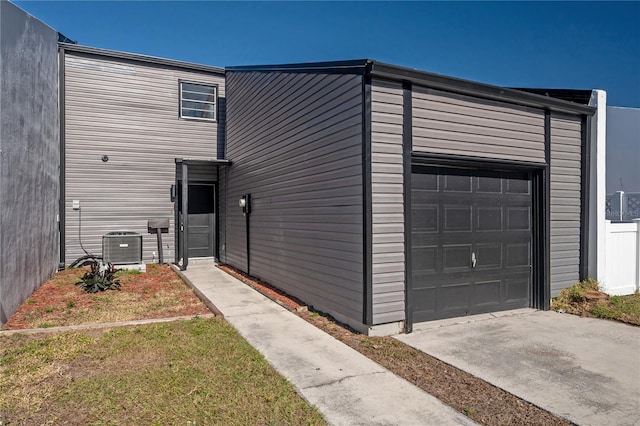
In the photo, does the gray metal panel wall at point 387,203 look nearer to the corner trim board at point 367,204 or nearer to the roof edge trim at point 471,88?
the corner trim board at point 367,204

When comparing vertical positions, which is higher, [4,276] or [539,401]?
[4,276]

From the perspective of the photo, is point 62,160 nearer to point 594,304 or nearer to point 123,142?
point 123,142

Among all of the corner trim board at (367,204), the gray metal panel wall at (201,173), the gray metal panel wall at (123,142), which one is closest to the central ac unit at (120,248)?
the gray metal panel wall at (123,142)

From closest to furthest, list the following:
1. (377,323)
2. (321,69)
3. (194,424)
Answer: (194,424) → (377,323) → (321,69)

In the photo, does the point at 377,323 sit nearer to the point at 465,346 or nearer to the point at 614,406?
the point at 465,346

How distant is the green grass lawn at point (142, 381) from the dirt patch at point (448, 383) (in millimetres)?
1129

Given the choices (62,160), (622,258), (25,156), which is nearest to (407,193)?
(622,258)

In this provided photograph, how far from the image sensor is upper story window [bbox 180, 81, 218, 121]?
11555mm

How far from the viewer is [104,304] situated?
636 cm

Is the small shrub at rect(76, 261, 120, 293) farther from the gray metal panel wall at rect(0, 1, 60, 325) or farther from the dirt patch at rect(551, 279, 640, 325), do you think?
Answer: the dirt patch at rect(551, 279, 640, 325)

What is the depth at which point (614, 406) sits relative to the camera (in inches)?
123

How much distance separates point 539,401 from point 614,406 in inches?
21.6

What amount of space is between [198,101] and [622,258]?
10790mm

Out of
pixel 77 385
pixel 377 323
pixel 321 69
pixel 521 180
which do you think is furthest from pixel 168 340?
pixel 521 180
